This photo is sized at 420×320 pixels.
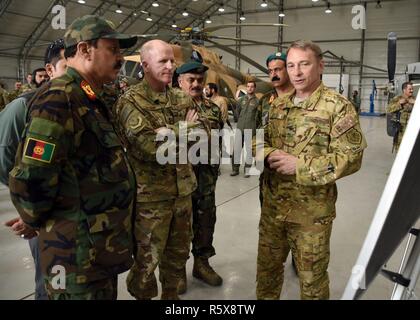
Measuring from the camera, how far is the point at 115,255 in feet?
4.60

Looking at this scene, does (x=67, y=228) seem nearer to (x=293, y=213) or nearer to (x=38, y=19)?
(x=293, y=213)

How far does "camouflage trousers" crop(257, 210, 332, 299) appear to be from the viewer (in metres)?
1.78

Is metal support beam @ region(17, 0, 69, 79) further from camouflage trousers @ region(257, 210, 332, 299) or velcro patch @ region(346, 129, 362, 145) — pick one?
velcro patch @ region(346, 129, 362, 145)

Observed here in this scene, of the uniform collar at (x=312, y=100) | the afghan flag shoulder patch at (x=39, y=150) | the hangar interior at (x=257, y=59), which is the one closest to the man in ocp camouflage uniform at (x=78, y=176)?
the afghan flag shoulder patch at (x=39, y=150)

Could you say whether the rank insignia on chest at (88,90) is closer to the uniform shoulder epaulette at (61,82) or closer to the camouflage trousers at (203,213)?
the uniform shoulder epaulette at (61,82)

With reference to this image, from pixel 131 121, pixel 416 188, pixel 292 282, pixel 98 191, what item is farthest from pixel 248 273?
pixel 416 188

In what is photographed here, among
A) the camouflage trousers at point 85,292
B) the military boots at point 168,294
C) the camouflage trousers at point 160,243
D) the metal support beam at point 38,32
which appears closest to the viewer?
the camouflage trousers at point 85,292

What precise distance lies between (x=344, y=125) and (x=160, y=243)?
4.03 feet

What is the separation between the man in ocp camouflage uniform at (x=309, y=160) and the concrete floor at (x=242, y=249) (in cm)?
90

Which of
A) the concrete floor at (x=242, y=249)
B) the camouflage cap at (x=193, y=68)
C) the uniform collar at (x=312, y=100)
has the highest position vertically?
the camouflage cap at (x=193, y=68)

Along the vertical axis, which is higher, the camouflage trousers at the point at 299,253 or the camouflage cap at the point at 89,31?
the camouflage cap at the point at 89,31

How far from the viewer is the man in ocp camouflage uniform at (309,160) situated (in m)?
1.69

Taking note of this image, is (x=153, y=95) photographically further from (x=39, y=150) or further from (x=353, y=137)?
(x=353, y=137)
